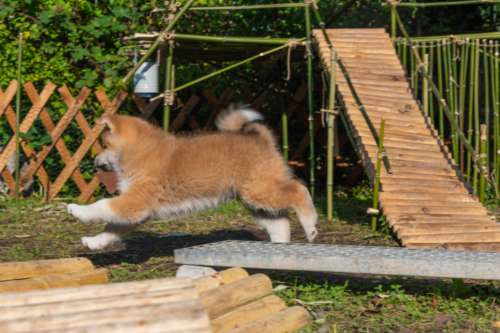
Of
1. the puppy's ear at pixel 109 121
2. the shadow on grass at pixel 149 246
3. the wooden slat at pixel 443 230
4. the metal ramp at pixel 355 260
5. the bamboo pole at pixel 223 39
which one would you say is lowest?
the shadow on grass at pixel 149 246

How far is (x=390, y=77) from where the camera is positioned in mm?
6203

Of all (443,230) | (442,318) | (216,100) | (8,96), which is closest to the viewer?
(442,318)

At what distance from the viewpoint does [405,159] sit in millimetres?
5285

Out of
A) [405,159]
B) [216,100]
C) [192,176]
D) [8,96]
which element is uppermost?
[8,96]

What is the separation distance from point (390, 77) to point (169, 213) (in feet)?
11.0

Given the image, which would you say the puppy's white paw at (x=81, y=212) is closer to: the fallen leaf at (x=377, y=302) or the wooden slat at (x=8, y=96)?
the fallen leaf at (x=377, y=302)

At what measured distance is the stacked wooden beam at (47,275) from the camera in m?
2.74

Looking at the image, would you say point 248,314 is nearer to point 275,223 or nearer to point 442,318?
point 442,318

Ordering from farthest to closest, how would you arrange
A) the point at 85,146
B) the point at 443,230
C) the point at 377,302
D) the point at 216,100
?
the point at 216,100 < the point at 85,146 < the point at 443,230 < the point at 377,302

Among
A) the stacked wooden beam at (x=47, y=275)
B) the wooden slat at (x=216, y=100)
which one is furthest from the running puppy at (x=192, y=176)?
the wooden slat at (x=216, y=100)

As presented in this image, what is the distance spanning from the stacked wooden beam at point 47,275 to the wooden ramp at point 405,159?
8.28ft

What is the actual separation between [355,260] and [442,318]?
648 millimetres

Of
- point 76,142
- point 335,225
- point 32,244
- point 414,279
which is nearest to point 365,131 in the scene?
point 335,225

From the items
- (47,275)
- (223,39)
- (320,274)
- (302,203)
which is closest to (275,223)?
(302,203)
